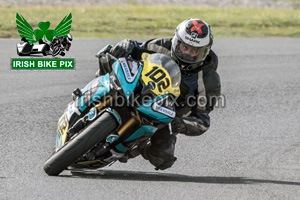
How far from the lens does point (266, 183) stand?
19.2 feet

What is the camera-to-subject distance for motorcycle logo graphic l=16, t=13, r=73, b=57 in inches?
470

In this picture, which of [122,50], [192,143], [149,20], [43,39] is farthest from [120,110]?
[149,20]

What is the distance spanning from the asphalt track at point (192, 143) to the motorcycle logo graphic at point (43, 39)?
0.85 ft

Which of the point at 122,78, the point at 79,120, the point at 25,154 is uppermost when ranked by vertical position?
the point at 122,78

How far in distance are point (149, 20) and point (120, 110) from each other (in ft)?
38.7

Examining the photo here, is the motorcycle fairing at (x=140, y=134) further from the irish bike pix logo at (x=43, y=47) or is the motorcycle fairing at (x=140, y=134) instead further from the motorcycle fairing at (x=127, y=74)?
the irish bike pix logo at (x=43, y=47)

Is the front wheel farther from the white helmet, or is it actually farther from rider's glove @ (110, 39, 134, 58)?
the white helmet

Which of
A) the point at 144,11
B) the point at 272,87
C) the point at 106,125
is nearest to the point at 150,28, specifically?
the point at 144,11

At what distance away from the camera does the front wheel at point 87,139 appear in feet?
16.6

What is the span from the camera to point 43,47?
11992mm

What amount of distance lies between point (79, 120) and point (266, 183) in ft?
6.23

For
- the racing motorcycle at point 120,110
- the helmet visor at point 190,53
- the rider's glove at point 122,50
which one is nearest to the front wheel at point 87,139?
the racing motorcycle at point 120,110

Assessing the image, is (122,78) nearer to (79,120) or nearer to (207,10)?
(79,120)

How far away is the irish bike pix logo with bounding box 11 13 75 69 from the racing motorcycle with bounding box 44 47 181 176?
5637 millimetres
